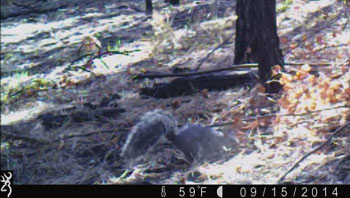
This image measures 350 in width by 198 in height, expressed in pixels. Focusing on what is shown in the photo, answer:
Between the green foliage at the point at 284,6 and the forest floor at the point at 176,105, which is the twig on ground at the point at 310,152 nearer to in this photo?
the forest floor at the point at 176,105

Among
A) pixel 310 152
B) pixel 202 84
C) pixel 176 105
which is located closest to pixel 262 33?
pixel 202 84

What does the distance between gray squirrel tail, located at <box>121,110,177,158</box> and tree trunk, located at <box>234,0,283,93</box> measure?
3.65ft

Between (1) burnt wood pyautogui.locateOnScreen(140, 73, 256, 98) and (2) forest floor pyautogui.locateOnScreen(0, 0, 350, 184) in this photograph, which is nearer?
(2) forest floor pyautogui.locateOnScreen(0, 0, 350, 184)

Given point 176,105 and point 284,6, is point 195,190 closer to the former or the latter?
point 176,105

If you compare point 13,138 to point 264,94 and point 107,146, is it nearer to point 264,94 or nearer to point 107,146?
point 107,146

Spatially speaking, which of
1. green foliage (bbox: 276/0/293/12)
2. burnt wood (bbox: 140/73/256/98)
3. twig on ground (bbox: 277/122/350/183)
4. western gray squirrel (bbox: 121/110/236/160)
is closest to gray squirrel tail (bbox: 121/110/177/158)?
western gray squirrel (bbox: 121/110/236/160)

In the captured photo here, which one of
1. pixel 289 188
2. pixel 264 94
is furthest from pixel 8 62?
pixel 289 188

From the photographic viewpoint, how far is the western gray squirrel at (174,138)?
4422mm

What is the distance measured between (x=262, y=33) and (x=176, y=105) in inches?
41.3

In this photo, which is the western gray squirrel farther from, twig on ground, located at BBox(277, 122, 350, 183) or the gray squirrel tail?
twig on ground, located at BBox(277, 122, 350, 183)

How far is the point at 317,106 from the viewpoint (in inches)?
187

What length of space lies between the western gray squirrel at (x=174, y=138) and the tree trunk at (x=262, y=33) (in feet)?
3.44

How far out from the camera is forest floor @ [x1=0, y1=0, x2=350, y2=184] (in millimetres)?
4242

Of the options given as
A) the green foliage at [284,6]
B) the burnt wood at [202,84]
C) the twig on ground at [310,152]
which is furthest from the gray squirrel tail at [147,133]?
the green foliage at [284,6]
